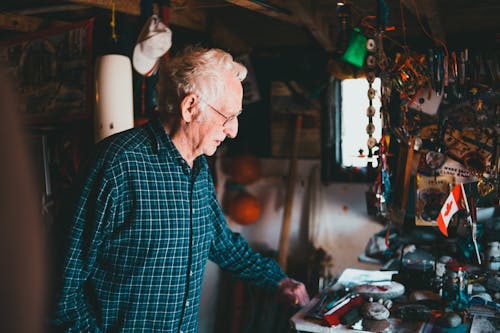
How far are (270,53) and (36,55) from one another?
2.05 meters

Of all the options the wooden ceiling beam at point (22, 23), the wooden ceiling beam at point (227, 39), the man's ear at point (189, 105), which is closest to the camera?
the man's ear at point (189, 105)

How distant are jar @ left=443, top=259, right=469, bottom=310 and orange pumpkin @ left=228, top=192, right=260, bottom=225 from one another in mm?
2395

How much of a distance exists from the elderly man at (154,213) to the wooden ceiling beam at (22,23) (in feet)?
6.13

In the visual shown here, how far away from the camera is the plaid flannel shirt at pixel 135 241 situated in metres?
1.75

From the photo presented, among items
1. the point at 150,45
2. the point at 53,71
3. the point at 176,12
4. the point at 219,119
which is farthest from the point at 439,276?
the point at 176,12

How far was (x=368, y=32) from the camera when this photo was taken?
2771mm

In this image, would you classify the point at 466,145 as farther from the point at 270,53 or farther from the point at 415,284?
the point at 270,53

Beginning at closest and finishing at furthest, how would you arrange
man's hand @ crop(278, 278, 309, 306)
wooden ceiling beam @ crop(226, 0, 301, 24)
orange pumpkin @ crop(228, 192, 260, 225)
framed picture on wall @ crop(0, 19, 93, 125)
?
man's hand @ crop(278, 278, 309, 306) → wooden ceiling beam @ crop(226, 0, 301, 24) → framed picture on wall @ crop(0, 19, 93, 125) → orange pumpkin @ crop(228, 192, 260, 225)

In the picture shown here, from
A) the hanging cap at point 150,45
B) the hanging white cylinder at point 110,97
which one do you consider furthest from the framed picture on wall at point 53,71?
the hanging cap at point 150,45

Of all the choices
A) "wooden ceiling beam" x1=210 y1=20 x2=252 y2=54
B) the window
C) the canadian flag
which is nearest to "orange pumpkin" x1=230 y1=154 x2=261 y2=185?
the window

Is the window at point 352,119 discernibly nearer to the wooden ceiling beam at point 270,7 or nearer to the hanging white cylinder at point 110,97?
the wooden ceiling beam at point 270,7

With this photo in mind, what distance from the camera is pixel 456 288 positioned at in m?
2.26

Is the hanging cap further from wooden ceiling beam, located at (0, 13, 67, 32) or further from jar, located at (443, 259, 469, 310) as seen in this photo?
jar, located at (443, 259, 469, 310)

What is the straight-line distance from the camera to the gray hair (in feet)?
6.45
